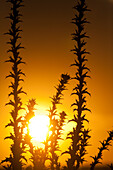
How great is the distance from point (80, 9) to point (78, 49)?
2.09 ft

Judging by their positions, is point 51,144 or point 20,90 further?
point 51,144

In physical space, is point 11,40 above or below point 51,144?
above

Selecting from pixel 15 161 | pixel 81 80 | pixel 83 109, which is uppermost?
pixel 81 80

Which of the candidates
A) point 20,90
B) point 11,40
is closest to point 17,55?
point 11,40

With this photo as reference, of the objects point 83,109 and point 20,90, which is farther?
point 20,90

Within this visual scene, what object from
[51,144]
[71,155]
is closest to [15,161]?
[71,155]

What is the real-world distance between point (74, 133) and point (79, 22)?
170 centimetres

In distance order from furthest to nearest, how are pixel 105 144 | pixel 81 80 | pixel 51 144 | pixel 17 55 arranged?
1. pixel 51 144
2. pixel 105 144
3. pixel 17 55
4. pixel 81 80

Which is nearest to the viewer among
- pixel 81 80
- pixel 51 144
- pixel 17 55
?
pixel 81 80

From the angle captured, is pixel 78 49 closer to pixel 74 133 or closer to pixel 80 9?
pixel 80 9

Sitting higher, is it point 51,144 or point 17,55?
point 17,55

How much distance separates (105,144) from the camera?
5.89 metres

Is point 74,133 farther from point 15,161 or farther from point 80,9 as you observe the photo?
point 80,9

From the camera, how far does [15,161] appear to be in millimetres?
4902
